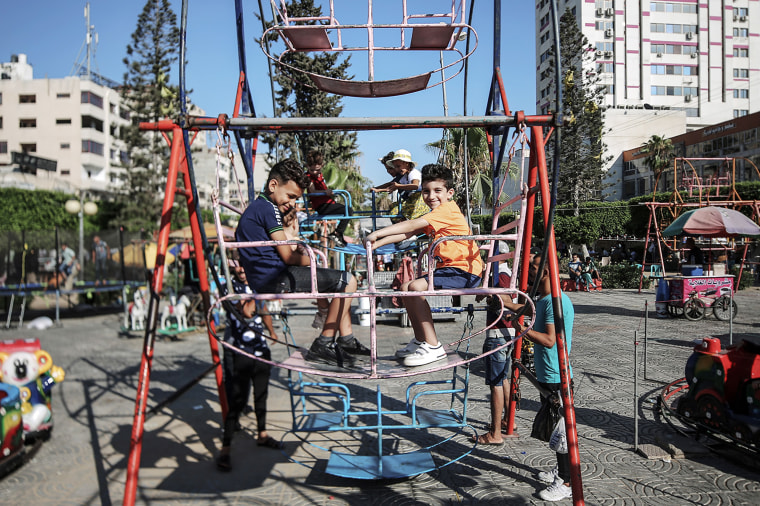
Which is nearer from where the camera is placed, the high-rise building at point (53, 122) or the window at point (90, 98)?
the high-rise building at point (53, 122)

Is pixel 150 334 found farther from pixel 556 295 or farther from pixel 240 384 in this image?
pixel 556 295

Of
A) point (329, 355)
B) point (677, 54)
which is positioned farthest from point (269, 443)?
point (677, 54)

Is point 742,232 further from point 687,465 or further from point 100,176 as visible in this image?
point 100,176

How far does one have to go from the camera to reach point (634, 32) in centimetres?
6141

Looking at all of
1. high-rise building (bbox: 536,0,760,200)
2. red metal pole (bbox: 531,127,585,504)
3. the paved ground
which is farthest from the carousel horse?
high-rise building (bbox: 536,0,760,200)

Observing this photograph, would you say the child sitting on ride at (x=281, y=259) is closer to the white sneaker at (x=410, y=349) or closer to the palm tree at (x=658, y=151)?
the white sneaker at (x=410, y=349)

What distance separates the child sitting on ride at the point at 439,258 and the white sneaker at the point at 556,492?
1.55 metres

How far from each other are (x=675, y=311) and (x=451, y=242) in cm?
1238

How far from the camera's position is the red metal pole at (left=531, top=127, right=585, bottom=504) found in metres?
3.03

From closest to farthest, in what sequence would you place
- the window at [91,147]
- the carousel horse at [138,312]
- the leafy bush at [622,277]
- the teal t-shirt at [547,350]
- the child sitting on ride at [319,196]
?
the teal t-shirt at [547,350]
the child sitting on ride at [319,196]
the carousel horse at [138,312]
the leafy bush at [622,277]
the window at [91,147]

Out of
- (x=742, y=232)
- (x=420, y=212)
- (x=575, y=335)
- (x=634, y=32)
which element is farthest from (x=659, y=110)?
(x=420, y=212)

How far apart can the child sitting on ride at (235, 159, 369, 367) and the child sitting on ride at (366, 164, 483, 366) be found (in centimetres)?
48

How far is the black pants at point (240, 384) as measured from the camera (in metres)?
5.01

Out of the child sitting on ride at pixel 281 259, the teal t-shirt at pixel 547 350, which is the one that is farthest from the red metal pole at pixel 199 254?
the teal t-shirt at pixel 547 350
